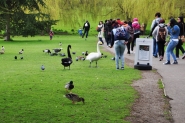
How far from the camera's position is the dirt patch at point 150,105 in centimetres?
868

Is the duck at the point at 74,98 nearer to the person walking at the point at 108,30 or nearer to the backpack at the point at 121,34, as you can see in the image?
the backpack at the point at 121,34

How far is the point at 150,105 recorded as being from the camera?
10125 mm

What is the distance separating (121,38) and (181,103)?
6.68 m

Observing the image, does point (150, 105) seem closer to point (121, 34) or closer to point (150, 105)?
point (150, 105)

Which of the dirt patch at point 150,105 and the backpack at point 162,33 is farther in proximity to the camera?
the backpack at point 162,33

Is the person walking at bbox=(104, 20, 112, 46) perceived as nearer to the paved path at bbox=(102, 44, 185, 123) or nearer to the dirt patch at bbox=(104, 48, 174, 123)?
the paved path at bbox=(102, 44, 185, 123)

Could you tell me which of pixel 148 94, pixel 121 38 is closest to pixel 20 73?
pixel 121 38

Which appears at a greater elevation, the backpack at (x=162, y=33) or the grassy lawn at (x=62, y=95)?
the backpack at (x=162, y=33)

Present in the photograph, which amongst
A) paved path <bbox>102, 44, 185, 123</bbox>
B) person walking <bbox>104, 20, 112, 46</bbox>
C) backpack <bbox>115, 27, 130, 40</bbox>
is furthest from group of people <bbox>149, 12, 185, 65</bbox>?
person walking <bbox>104, 20, 112, 46</bbox>

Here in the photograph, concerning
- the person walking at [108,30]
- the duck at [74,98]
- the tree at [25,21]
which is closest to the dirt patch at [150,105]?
the duck at [74,98]

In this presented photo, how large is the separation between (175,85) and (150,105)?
11.8 feet

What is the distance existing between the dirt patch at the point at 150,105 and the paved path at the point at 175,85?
19cm

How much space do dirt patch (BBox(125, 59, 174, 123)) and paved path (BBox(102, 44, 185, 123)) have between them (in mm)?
186

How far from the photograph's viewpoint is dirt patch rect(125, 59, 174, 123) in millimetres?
8680
